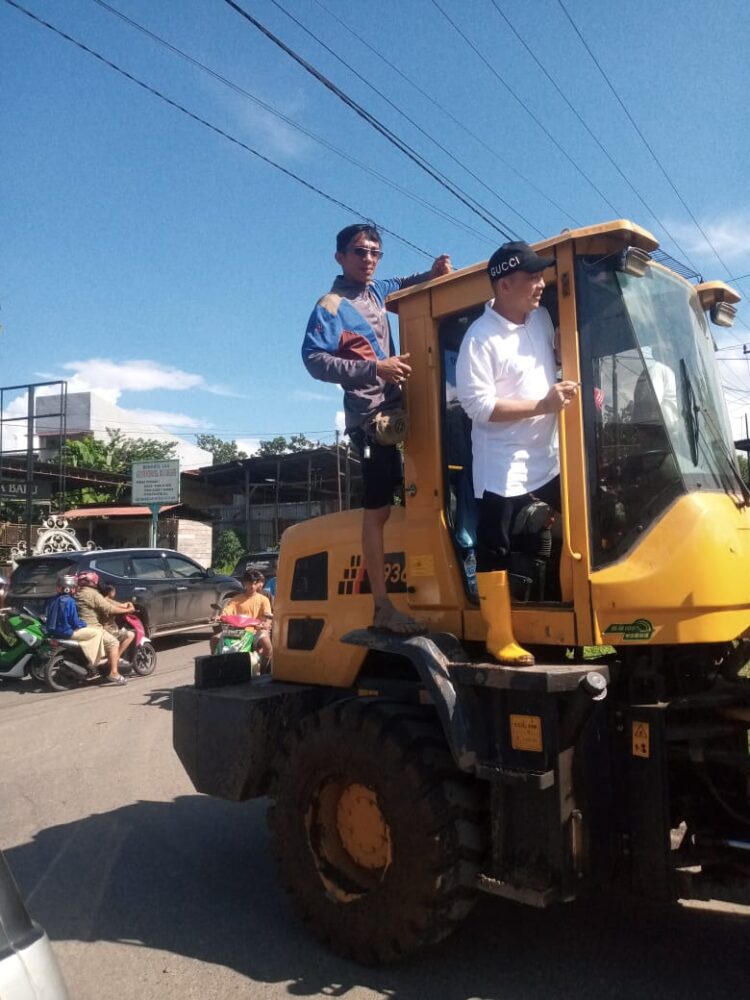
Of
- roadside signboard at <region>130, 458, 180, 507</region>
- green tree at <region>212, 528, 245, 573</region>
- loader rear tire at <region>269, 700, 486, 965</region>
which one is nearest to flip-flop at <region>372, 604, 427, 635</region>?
loader rear tire at <region>269, 700, 486, 965</region>

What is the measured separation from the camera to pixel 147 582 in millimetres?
14945

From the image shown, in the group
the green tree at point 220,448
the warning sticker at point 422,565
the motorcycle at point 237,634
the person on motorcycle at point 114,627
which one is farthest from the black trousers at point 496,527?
the green tree at point 220,448

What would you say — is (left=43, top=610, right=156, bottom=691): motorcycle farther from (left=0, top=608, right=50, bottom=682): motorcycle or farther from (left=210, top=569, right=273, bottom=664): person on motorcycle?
(left=210, top=569, right=273, bottom=664): person on motorcycle

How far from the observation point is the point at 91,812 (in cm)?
589

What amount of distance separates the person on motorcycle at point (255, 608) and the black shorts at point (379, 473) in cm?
645

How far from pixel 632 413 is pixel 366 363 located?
4.04 ft

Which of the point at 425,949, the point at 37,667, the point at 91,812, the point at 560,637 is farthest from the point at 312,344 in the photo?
the point at 37,667

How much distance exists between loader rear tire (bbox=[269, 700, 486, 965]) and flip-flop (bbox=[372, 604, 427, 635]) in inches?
12.6

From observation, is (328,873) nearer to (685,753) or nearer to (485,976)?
(485,976)

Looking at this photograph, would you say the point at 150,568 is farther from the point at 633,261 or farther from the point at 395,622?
the point at 633,261

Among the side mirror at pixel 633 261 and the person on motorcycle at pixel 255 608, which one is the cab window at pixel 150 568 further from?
the side mirror at pixel 633 261

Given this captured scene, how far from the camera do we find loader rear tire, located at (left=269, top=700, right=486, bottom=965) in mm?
3273

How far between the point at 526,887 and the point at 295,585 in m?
2.09

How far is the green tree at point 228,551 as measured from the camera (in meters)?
30.6
